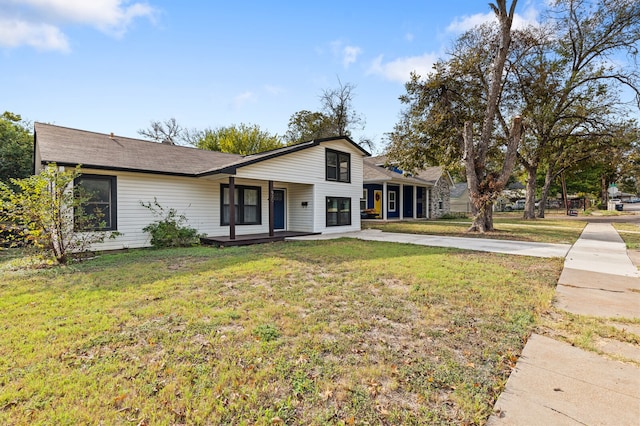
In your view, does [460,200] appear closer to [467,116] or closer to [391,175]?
[391,175]

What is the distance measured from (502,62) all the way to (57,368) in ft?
53.7

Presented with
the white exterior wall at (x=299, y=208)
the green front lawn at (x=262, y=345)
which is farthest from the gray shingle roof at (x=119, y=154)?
the green front lawn at (x=262, y=345)

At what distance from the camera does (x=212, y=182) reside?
452 inches

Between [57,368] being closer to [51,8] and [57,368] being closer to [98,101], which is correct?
[51,8]

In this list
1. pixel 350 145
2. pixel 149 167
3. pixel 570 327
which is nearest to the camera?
pixel 570 327

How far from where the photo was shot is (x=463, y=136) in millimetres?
14320

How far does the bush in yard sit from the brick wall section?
20.3 meters

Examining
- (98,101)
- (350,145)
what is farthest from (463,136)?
(98,101)

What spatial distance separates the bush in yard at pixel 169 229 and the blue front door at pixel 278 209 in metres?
3.70

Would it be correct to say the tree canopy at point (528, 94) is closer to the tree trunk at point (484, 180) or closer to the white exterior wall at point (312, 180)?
the tree trunk at point (484, 180)

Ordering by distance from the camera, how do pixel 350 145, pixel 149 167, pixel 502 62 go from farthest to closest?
pixel 350 145
pixel 502 62
pixel 149 167

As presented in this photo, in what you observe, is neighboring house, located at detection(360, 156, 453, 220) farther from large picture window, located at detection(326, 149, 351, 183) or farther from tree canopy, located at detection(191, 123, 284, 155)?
tree canopy, located at detection(191, 123, 284, 155)

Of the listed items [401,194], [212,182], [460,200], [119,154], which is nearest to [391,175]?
[401,194]

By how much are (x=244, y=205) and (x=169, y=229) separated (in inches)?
123
